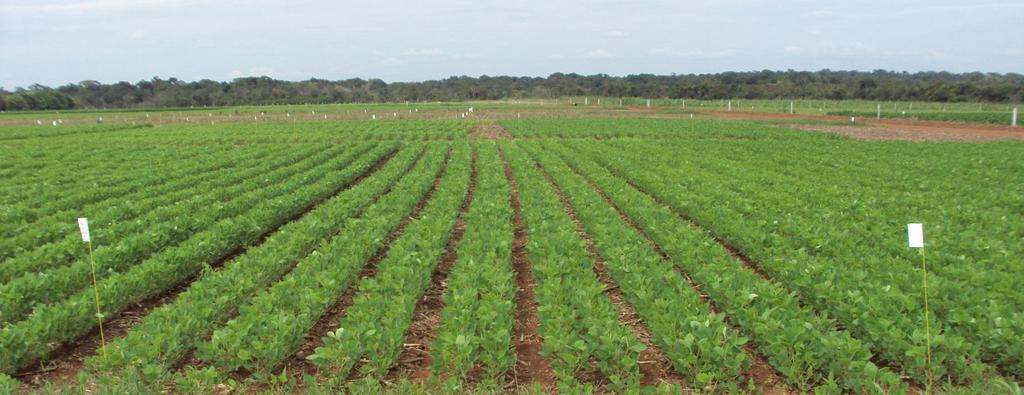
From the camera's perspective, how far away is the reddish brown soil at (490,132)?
38.6m

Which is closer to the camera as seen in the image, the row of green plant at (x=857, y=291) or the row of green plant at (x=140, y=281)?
the row of green plant at (x=857, y=291)

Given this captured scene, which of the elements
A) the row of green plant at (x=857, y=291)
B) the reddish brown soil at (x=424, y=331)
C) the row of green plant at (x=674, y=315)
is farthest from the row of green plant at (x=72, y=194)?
the row of green plant at (x=857, y=291)

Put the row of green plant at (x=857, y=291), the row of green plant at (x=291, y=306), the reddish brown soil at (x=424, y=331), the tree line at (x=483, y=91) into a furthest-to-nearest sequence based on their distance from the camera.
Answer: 1. the tree line at (x=483, y=91)
2. the reddish brown soil at (x=424, y=331)
3. the row of green plant at (x=291, y=306)
4. the row of green plant at (x=857, y=291)

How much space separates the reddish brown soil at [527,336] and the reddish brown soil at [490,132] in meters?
28.4

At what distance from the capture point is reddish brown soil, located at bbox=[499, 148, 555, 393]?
572 centimetres

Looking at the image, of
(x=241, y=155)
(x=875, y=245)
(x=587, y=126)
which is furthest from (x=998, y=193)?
(x=587, y=126)

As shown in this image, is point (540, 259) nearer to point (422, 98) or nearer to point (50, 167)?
point (50, 167)

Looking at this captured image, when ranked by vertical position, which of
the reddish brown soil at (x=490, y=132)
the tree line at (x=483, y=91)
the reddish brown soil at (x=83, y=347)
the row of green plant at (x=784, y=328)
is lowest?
the reddish brown soil at (x=83, y=347)

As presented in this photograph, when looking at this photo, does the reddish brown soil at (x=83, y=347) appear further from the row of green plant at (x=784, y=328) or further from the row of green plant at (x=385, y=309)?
the row of green plant at (x=784, y=328)

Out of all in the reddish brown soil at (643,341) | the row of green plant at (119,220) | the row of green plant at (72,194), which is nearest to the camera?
the reddish brown soil at (643,341)

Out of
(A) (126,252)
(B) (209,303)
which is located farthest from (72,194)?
(B) (209,303)

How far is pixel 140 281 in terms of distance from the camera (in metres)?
7.83

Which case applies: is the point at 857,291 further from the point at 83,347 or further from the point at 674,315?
the point at 83,347

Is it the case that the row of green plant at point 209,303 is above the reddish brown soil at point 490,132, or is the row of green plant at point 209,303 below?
below
